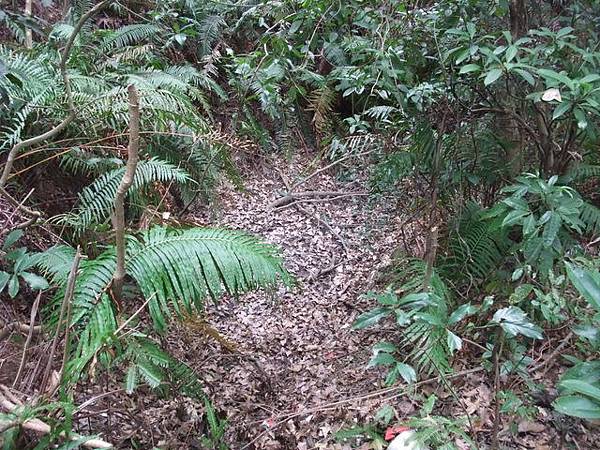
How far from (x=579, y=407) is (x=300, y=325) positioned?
2.22 metres

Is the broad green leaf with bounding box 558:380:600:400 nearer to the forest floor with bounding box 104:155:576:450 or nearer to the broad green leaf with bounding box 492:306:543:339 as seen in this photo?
the broad green leaf with bounding box 492:306:543:339

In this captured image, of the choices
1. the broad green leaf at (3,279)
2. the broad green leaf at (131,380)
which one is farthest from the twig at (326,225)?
the broad green leaf at (3,279)

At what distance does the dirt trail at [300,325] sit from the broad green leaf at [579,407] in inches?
52.1

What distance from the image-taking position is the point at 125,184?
1.63 metres

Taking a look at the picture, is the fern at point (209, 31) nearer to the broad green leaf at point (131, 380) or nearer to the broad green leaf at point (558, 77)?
the broad green leaf at point (558, 77)

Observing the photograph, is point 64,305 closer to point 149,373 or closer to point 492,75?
point 149,373

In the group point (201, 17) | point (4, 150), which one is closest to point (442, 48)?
point (4, 150)

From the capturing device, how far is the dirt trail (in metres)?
2.53

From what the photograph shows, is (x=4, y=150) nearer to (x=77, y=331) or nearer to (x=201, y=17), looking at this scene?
(x=77, y=331)

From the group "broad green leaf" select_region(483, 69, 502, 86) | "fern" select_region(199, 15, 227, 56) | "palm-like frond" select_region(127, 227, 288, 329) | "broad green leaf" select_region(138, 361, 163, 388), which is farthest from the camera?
"fern" select_region(199, 15, 227, 56)

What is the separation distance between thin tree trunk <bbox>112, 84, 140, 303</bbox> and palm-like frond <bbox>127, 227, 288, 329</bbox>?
130 millimetres

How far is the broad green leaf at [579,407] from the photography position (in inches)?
43.9

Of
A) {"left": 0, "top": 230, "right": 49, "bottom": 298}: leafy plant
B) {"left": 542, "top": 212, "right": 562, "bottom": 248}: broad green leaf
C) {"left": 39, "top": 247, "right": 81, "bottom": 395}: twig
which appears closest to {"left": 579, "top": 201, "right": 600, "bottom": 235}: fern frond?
{"left": 542, "top": 212, "right": 562, "bottom": 248}: broad green leaf

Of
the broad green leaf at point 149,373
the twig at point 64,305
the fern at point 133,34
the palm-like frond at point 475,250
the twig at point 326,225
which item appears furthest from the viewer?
the fern at point 133,34
